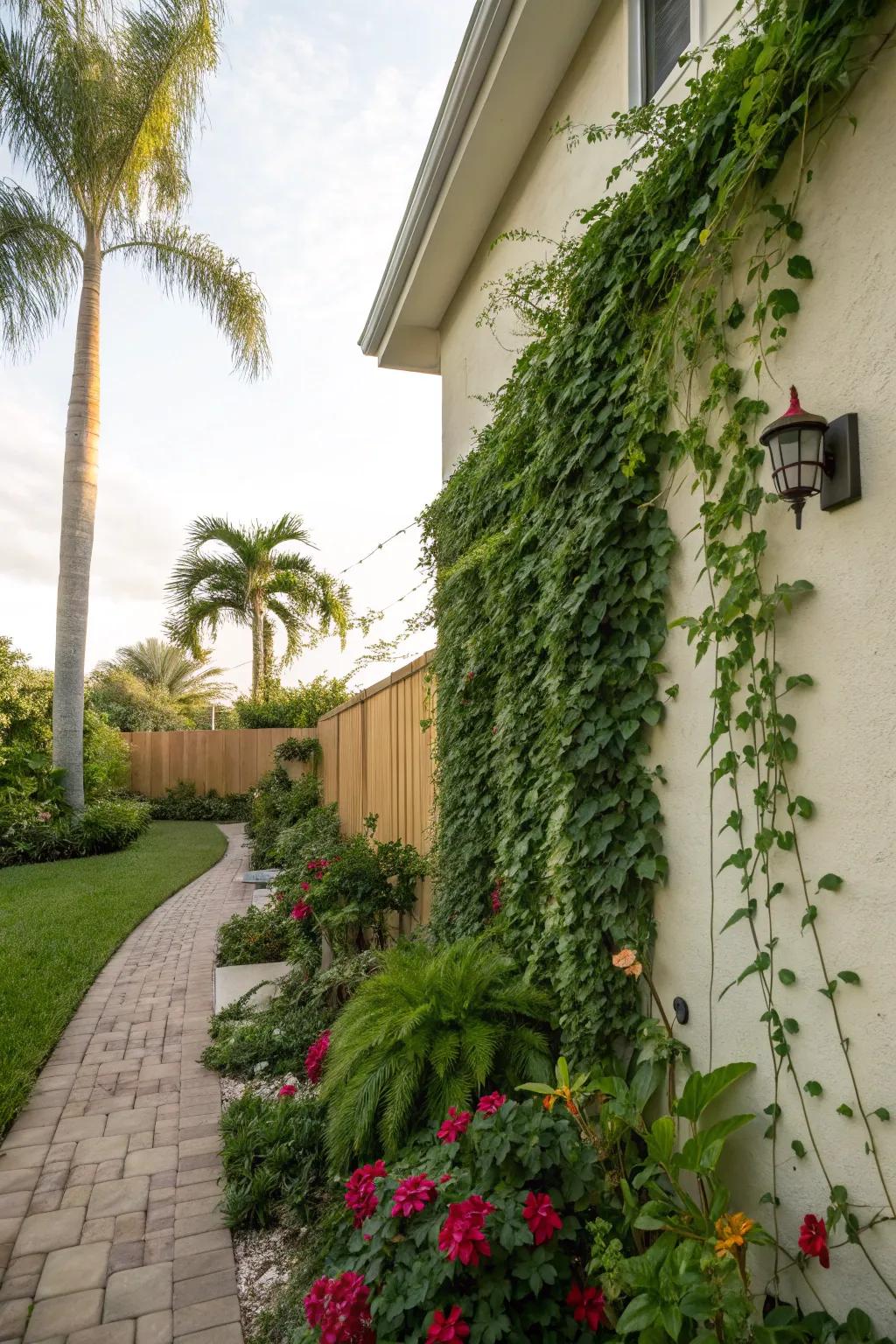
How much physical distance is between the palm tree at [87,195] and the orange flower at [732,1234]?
12405 mm

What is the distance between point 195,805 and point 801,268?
18253mm

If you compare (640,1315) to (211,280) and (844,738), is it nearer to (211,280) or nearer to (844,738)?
(844,738)

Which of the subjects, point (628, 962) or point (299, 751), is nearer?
point (628, 962)

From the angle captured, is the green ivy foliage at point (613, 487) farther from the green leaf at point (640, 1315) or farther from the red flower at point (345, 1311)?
the red flower at point (345, 1311)

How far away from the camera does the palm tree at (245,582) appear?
18672 millimetres

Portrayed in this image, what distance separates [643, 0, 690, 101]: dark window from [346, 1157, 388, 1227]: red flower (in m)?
4.26

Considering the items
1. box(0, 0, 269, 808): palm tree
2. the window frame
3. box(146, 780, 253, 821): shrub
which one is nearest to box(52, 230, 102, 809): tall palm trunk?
box(0, 0, 269, 808): palm tree

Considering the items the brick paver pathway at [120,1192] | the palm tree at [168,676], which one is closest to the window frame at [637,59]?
the brick paver pathway at [120,1192]

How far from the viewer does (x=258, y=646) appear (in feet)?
62.5

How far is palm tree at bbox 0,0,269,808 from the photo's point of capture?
11.3m

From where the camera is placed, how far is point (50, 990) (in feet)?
17.2

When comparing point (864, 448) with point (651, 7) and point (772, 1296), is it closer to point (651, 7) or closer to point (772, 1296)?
point (772, 1296)

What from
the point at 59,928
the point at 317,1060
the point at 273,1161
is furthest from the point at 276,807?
the point at 273,1161

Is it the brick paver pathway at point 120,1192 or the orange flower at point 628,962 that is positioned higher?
the orange flower at point 628,962
